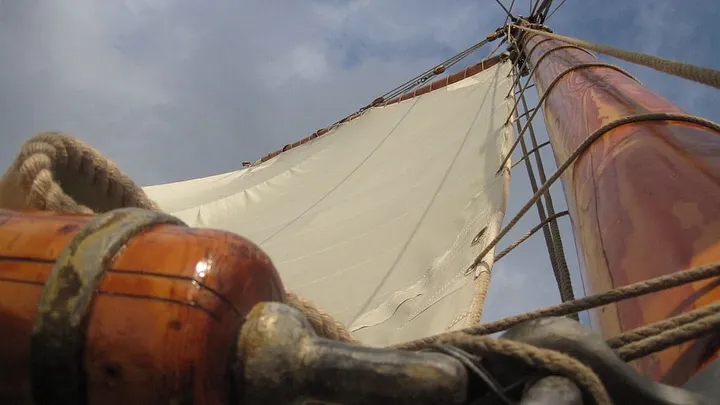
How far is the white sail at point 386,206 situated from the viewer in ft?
6.28

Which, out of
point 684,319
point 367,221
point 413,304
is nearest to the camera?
point 684,319

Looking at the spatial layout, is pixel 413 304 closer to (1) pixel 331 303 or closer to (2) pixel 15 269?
(1) pixel 331 303

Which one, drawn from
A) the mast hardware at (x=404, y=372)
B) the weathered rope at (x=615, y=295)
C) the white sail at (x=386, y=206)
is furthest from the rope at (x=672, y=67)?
the white sail at (x=386, y=206)

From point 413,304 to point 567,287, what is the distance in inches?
16.9

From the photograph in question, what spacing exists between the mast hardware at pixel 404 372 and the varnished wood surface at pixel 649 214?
16cm

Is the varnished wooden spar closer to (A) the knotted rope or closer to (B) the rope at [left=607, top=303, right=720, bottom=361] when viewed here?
(A) the knotted rope

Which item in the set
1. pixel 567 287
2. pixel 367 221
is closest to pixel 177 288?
pixel 567 287

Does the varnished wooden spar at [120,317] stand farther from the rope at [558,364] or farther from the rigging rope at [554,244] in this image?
the rigging rope at [554,244]

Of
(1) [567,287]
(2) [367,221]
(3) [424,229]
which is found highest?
(2) [367,221]

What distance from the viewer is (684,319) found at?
0.49m

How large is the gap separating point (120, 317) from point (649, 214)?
0.63m

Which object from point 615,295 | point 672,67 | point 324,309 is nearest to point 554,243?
point 672,67

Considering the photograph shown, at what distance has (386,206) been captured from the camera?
9.59 ft

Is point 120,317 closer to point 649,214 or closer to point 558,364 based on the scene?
point 558,364
